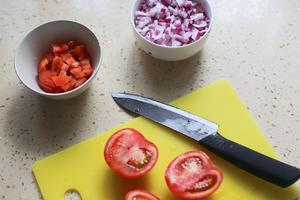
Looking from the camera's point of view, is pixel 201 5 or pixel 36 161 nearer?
pixel 36 161

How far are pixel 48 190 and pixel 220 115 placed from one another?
43 centimetres

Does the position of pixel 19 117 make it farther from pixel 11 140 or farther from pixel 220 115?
pixel 220 115

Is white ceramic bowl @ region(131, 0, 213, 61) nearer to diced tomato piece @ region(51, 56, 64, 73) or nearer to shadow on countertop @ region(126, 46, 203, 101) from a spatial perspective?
shadow on countertop @ region(126, 46, 203, 101)

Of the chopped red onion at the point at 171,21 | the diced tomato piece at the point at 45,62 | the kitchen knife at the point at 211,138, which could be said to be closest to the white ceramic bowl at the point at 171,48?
the chopped red onion at the point at 171,21

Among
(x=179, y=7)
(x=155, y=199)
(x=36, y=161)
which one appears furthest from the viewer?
(x=179, y=7)

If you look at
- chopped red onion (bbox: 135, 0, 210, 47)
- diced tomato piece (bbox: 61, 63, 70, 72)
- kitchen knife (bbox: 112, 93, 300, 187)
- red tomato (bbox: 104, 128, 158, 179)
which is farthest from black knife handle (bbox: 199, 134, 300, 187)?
diced tomato piece (bbox: 61, 63, 70, 72)

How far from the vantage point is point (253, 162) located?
3.01ft

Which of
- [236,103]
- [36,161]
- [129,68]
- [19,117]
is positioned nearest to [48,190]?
[36,161]

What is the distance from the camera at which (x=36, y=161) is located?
978mm

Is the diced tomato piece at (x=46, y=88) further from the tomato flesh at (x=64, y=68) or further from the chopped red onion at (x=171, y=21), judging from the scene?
the chopped red onion at (x=171, y=21)

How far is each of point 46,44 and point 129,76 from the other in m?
0.22

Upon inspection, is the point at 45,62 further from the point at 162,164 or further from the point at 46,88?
the point at 162,164

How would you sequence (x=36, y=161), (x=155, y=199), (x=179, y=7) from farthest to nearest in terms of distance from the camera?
(x=179, y=7) < (x=36, y=161) < (x=155, y=199)

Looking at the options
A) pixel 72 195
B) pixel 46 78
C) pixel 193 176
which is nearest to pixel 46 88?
pixel 46 78
